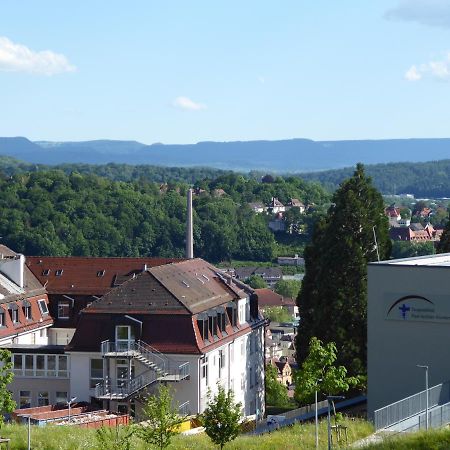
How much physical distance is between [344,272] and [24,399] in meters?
12.8

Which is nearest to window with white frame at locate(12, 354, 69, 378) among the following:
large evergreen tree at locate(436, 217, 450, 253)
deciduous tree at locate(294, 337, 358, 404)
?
deciduous tree at locate(294, 337, 358, 404)

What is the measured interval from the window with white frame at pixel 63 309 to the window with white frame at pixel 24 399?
6832 millimetres

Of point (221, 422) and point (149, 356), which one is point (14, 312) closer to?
point (149, 356)

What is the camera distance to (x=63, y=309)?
52812 mm

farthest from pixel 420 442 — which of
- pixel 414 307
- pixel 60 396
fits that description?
pixel 60 396

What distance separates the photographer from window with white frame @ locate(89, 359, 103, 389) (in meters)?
44.5

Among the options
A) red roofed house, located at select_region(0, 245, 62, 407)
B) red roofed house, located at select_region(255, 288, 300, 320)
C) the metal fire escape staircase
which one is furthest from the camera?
red roofed house, located at select_region(255, 288, 300, 320)

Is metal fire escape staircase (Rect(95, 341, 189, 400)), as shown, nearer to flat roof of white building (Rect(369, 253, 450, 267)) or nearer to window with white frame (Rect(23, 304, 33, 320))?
window with white frame (Rect(23, 304, 33, 320))

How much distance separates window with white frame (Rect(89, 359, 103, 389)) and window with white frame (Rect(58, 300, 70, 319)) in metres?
8.36

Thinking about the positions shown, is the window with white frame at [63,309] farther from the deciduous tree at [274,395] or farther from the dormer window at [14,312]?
the deciduous tree at [274,395]

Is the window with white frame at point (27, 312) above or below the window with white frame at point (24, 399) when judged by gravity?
above

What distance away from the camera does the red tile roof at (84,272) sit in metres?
52.9

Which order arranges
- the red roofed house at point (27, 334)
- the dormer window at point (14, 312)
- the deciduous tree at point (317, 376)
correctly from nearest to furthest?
the deciduous tree at point (317, 376)
the red roofed house at point (27, 334)
the dormer window at point (14, 312)

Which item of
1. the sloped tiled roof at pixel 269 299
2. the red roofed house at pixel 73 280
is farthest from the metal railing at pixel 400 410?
the sloped tiled roof at pixel 269 299
